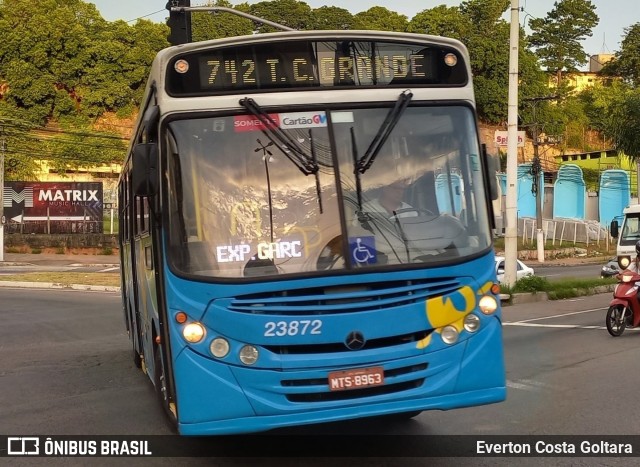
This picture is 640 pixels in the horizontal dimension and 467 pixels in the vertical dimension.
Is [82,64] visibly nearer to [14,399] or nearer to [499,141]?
[499,141]

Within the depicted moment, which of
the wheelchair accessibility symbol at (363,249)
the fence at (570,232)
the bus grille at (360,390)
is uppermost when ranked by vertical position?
the wheelchair accessibility symbol at (363,249)

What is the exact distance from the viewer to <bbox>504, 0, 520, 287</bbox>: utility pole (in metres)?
18.5

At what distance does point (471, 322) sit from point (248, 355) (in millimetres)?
1607

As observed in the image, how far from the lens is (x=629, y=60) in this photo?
97.1m

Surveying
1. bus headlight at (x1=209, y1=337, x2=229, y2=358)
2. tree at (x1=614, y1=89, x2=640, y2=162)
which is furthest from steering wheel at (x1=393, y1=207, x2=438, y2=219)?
tree at (x1=614, y1=89, x2=640, y2=162)

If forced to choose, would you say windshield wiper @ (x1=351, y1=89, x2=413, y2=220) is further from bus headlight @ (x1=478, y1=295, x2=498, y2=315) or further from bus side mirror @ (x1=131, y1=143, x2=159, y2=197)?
bus side mirror @ (x1=131, y1=143, x2=159, y2=197)

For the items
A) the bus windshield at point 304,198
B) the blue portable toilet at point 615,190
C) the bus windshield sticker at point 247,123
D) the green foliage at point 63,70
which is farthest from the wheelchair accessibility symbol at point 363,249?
the green foliage at point 63,70

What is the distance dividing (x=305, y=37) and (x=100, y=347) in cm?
867

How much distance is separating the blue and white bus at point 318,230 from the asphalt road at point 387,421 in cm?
91

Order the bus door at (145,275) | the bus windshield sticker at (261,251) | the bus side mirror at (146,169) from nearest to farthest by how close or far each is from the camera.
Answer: the bus windshield sticker at (261,251)
the bus side mirror at (146,169)
the bus door at (145,275)

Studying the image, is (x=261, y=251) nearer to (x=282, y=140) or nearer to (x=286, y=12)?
(x=282, y=140)

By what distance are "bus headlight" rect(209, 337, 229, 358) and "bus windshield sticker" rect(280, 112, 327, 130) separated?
1.56 meters

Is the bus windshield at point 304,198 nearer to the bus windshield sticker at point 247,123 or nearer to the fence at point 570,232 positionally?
the bus windshield sticker at point 247,123

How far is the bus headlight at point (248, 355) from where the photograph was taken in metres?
5.24
